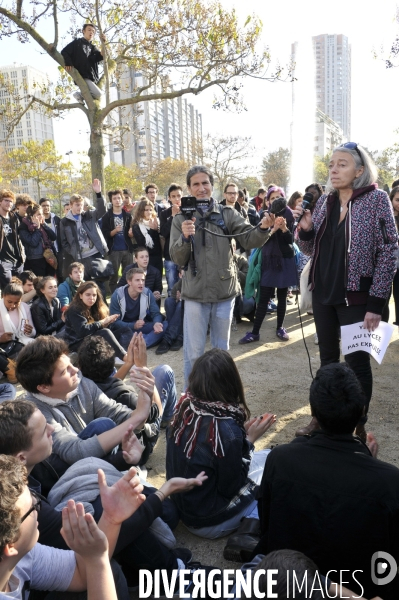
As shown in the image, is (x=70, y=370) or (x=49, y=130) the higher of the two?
(x=49, y=130)

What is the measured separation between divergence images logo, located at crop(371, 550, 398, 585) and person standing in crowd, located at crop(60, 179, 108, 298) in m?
6.80

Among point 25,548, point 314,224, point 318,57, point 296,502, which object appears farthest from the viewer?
point 318,57

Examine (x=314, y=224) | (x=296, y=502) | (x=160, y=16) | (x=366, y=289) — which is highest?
(x=160, y=16)

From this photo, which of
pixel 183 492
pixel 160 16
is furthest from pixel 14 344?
pixel 160 16

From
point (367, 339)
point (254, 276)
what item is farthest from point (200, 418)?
point (254, 276)

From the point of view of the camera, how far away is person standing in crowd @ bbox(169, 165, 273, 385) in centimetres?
368

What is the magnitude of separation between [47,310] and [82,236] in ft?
8.02

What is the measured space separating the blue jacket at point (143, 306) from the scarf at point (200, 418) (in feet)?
12.2

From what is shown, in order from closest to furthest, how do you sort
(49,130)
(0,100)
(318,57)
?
(0,100), (318,57), (49,130)

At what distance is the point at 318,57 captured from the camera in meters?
98.8

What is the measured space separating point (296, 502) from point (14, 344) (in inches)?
175

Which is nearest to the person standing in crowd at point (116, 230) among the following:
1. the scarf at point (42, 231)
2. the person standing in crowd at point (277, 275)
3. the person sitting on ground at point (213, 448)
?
the scarf at point (42, 231)

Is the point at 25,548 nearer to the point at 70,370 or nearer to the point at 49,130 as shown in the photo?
the point at 70,370

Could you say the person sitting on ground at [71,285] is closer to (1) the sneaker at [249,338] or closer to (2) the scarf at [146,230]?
(2) the scarf at [146,230]
